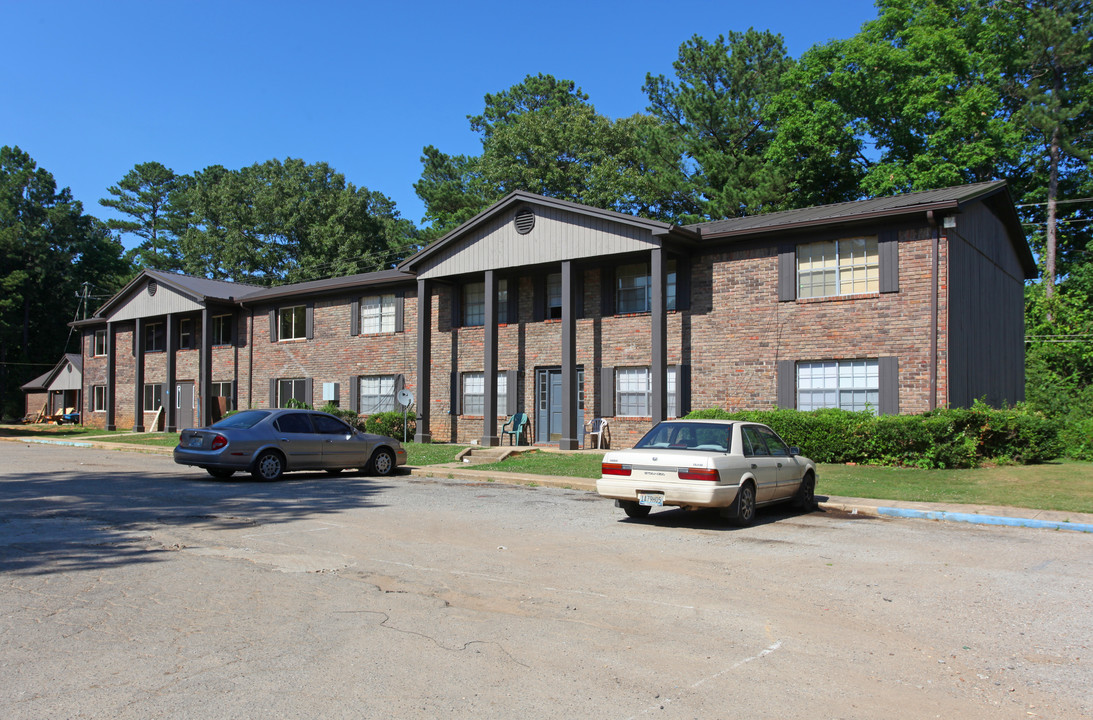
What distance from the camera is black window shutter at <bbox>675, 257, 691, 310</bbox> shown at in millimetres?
22828

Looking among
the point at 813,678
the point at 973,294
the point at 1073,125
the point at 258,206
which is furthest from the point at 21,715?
the point at 258,206

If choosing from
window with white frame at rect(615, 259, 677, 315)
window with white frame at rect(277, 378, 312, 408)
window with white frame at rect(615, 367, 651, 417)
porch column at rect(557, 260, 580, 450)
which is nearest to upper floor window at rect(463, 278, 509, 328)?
porch column at rect(557, 260, 580, 450)

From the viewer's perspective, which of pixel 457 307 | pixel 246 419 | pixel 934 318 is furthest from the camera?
pixel 457 307

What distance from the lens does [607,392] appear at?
24156 mm

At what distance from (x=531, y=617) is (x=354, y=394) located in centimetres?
2539

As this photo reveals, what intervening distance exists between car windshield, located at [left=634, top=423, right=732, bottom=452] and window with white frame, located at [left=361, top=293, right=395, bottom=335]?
19674 mm

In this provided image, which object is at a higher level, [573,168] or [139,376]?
[573,168]

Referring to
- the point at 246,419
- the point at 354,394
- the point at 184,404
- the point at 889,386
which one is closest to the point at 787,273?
the point at 889,386

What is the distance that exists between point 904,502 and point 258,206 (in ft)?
187

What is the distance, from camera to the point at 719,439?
11.2 m

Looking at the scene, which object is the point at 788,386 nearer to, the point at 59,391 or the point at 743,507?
the point at 743,507

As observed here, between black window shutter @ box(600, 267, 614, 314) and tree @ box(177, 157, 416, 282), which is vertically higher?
tree @ box(177, 157, 416, 282)

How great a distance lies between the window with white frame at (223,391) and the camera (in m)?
35.8

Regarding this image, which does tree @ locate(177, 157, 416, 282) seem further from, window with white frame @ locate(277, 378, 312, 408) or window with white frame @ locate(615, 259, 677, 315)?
window with white frame @ locate(615, 259, 677, 315)
